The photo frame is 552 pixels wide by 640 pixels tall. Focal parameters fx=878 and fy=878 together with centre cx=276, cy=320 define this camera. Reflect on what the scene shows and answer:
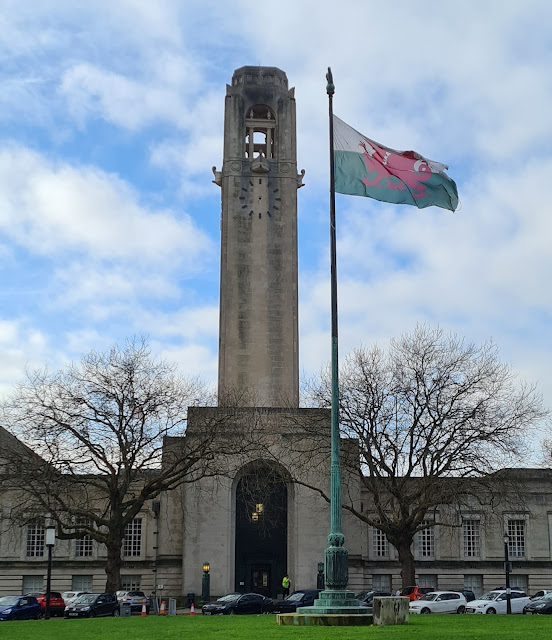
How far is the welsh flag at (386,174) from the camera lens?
2733cm

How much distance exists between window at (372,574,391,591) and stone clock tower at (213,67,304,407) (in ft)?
42.3

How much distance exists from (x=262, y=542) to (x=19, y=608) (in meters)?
19.3

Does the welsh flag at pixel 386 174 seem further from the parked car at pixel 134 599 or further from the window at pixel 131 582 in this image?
the window at pixel 131 582

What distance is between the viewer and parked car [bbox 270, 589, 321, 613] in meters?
42.5

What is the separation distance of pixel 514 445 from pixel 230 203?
27.7 m

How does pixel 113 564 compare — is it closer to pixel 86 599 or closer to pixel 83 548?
pixel 86 599

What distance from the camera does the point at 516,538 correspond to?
60.2 metres

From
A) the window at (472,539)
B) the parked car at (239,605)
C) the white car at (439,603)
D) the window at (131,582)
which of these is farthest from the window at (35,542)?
the window at (472,539)

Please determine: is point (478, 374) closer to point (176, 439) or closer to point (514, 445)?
point (514, 445)

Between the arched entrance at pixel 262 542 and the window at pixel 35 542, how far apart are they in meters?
13.3

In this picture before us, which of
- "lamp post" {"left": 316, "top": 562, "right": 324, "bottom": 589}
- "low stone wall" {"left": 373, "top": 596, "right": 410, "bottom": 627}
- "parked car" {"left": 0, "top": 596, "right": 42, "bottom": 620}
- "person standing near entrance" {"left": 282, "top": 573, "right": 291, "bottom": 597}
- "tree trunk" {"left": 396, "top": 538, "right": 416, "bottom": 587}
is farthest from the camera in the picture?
"lamp post" {"left": 316, "top": 562, "right": 324, "bottom": 589}

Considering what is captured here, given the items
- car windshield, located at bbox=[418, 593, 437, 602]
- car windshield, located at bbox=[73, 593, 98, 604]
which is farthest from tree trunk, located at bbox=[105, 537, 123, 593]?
car windshield, located at bbox=[418, 593, 437, 602]

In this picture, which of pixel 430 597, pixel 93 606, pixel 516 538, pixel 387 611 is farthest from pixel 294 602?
pixel 516 538

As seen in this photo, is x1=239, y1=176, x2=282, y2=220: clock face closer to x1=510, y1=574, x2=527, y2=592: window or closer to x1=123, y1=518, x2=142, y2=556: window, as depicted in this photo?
x1=123, y1=518, x2=142, y2=556: window
